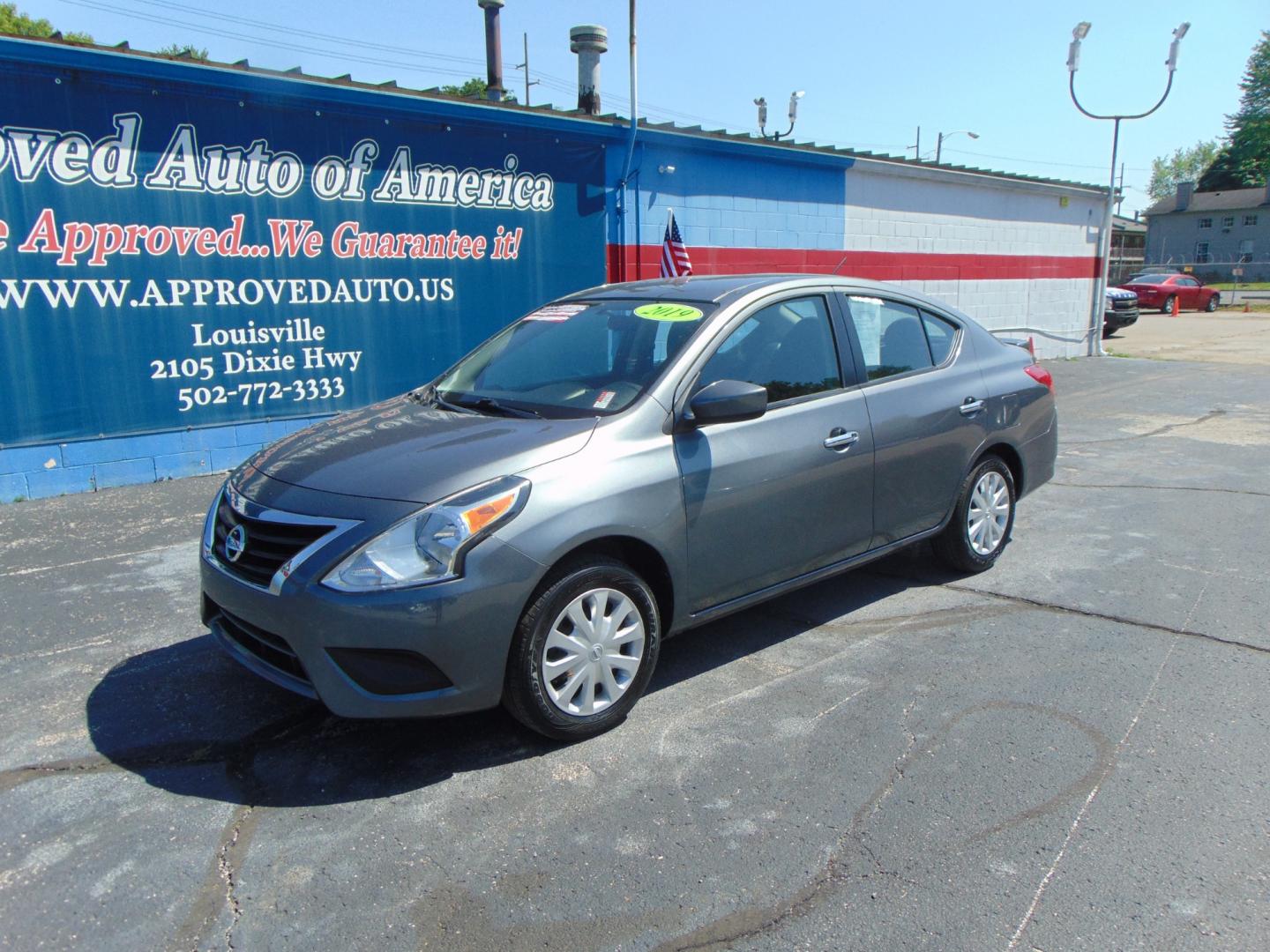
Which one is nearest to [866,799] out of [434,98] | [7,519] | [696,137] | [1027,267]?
[7,519]

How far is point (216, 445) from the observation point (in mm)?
8297

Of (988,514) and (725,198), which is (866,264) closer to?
(725,198)

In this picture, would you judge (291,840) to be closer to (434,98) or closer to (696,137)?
(434,98)

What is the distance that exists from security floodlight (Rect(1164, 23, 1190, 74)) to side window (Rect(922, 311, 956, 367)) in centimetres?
1595

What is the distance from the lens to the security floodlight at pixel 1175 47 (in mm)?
17394

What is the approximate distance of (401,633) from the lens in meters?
3.09

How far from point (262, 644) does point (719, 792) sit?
1.71 metres

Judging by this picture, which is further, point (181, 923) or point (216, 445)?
point (216, 445)

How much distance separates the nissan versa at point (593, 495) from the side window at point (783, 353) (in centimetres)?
1

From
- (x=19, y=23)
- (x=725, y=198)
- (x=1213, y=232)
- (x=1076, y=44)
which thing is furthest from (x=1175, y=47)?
(x=1213, y=232)

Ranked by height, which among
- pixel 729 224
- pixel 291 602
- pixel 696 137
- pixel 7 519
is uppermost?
pixel 696 137

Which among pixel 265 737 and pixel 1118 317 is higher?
pixel 1118 317

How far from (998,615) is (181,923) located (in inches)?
152

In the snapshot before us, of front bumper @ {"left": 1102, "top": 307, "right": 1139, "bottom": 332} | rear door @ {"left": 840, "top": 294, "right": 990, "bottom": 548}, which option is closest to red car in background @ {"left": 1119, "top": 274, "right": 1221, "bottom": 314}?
front bumper @ {"left": 1102, "top": 307, "right": 1139, "bottom": 332}
